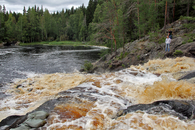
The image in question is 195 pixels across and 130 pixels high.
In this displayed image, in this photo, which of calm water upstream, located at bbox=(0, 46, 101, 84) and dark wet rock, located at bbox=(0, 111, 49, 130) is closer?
dark wet rock, located at bbox=(0, 111, 49, 130)

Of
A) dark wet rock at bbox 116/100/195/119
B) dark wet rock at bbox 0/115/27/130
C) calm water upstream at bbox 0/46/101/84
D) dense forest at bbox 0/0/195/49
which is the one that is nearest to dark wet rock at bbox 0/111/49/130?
dark wet rock at bbox 0/115/27/130

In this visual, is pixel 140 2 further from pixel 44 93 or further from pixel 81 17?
pixel 81 17

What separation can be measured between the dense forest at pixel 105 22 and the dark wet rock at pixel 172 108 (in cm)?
1379

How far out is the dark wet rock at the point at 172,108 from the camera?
452cm

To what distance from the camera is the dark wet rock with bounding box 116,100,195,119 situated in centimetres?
452

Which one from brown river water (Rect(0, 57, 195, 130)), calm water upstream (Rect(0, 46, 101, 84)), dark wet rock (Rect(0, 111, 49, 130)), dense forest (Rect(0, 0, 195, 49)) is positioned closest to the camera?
brown river water (Rect(0, 57, 195, 130))

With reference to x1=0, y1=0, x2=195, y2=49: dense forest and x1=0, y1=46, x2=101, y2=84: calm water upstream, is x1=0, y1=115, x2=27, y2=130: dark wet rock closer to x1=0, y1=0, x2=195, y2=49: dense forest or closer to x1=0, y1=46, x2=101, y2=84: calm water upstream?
x1=0, y1=46, x2=101, y2=84: calm water upstream

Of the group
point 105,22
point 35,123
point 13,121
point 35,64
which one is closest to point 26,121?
point 35,123

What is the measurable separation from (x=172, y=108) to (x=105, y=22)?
1591 cm

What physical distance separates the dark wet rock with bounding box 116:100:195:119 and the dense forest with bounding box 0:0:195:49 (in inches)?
543

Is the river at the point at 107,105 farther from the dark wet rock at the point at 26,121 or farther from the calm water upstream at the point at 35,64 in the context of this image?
the calm water upstream at the point at 35,64

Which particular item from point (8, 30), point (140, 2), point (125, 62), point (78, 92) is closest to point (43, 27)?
point (8, 30)

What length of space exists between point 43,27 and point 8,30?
61.2ft

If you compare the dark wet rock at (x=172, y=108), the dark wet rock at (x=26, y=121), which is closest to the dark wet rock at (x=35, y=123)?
the dark wet rock at (x=26, y=121)
